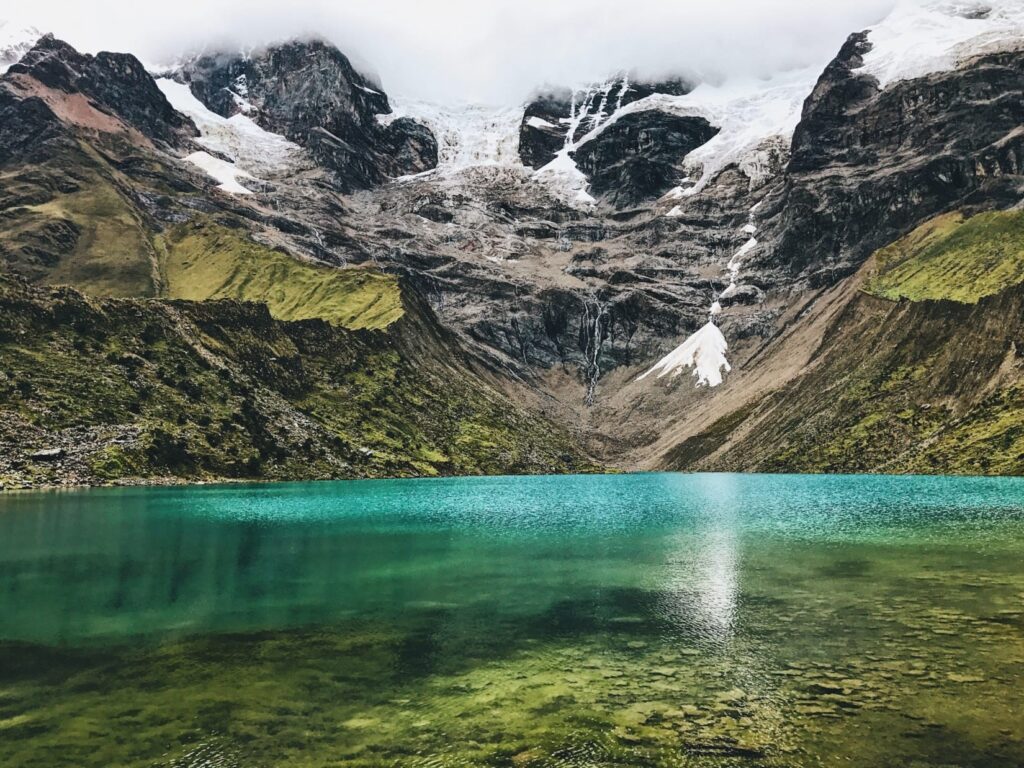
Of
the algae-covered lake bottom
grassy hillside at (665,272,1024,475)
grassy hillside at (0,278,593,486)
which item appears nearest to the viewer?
the algae-covered lake bottom

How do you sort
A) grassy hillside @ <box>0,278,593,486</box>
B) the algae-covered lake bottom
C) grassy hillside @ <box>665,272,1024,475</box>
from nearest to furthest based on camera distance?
the algae-covered lake bottom < grassy hillside @ <box>0,278,593,486</box> < grassy hillside @ <box>665,272,1024,475</box>

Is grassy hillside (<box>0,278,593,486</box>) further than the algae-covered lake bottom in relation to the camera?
Yes

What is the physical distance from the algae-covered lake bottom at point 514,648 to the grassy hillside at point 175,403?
64.1 metres

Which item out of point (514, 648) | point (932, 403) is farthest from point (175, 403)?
point (932, 403)

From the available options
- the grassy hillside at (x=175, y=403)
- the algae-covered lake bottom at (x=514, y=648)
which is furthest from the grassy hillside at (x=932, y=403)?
the algae-covered lake bottom at (x=514, y=648)

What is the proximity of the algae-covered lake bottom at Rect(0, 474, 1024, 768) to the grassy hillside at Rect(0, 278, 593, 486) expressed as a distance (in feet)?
210

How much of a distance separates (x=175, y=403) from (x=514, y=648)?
13124 cm

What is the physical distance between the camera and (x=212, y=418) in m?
144

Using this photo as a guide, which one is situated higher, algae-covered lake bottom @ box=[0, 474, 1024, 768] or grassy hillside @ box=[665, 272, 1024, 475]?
grassy hillside @ box=[665, 272, 1024, 475]

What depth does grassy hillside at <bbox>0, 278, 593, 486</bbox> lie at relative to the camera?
383ft

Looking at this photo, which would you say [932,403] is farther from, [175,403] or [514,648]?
[514,648]

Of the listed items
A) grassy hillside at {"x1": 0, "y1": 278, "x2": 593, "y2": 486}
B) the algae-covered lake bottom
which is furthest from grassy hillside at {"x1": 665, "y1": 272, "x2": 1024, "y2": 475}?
the algae-covered lake bottom

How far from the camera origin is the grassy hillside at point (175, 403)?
117 metres

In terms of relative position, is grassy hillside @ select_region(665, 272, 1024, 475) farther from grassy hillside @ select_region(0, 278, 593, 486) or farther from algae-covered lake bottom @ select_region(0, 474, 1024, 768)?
algae-covered lake bottom @ select_region(0, 474, 1024, 768)
